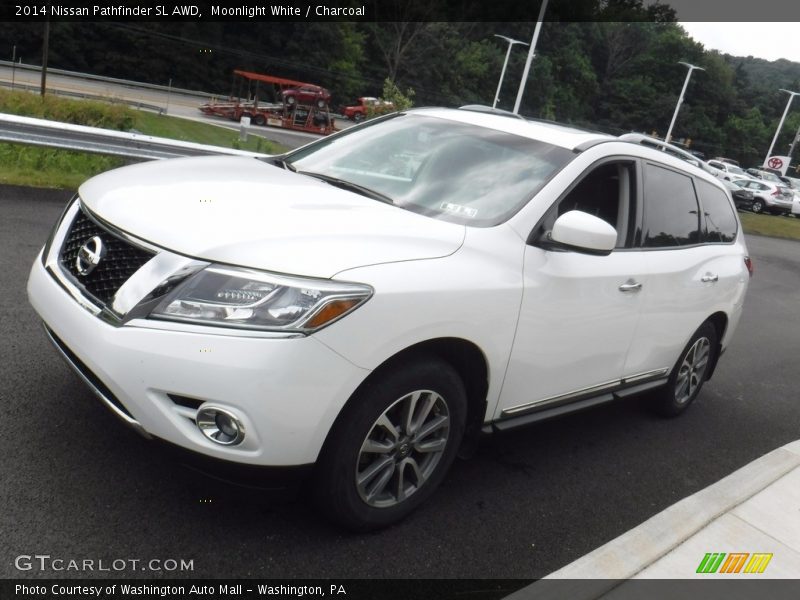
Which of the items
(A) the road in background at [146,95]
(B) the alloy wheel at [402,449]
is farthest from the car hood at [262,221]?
(A) the road in background at [146,95]

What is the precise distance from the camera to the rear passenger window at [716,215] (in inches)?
199

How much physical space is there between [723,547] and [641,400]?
212cm

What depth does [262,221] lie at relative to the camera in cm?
282

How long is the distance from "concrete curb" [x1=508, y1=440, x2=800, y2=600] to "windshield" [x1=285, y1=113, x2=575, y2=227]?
1.56 meters

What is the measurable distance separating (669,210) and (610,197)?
704 millimetres

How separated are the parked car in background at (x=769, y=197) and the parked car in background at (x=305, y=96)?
72.8 feet

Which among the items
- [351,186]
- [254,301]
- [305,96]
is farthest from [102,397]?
[305,96]

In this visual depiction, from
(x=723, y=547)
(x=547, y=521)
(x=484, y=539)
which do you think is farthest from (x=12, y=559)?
(x=723, y=547)

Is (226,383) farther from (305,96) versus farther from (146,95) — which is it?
(146,95)

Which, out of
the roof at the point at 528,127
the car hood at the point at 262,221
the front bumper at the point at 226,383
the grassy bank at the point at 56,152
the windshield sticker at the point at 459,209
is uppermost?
the roof at the point at 528,127

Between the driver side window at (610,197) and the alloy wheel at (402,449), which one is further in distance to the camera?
the driver side window at (610,197)

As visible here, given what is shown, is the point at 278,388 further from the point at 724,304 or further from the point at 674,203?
the point at 724,304

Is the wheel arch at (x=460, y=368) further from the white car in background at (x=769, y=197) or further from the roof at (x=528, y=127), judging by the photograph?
the white car in background at (x=769, y=197)

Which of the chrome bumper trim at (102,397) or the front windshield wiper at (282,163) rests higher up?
the front windshield wiper at (282,163)
